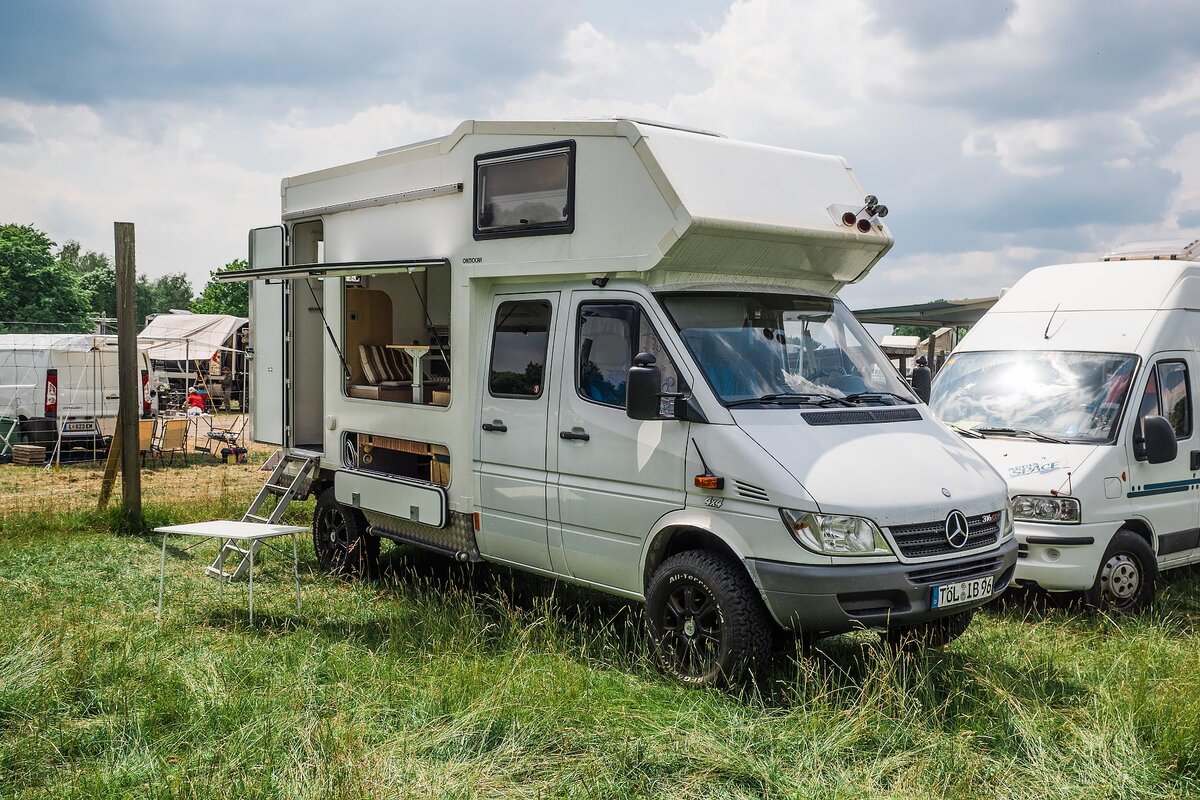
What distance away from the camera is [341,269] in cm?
768

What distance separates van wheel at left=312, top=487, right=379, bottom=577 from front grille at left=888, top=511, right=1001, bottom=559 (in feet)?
15.2

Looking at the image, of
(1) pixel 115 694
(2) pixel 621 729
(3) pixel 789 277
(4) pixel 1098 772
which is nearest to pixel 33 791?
(1) pixel 115 694

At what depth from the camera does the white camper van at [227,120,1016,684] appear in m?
5.33

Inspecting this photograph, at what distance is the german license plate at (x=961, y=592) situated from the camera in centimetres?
536

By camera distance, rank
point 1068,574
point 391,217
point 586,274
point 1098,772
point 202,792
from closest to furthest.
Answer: point 202,792, point 1098,772, point 586,274, point 1068,574, point 391,217

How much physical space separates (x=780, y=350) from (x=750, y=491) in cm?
109

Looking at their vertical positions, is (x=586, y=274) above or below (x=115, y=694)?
above

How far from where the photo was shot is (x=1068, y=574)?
23.7ft

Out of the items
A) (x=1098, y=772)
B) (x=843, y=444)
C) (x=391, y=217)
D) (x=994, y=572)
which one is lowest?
(x=1098, y=772)

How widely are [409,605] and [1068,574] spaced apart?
14.8ft

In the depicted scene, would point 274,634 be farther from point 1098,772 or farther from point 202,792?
point 1098,772

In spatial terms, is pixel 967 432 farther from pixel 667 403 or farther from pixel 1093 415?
pixel 667 403

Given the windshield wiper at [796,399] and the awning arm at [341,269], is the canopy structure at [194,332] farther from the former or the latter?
the windshield wiper at [796,399]

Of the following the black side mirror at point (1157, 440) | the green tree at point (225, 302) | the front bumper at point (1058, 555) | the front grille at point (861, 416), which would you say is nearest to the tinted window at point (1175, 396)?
the black side mirror at point (1157, 440)
